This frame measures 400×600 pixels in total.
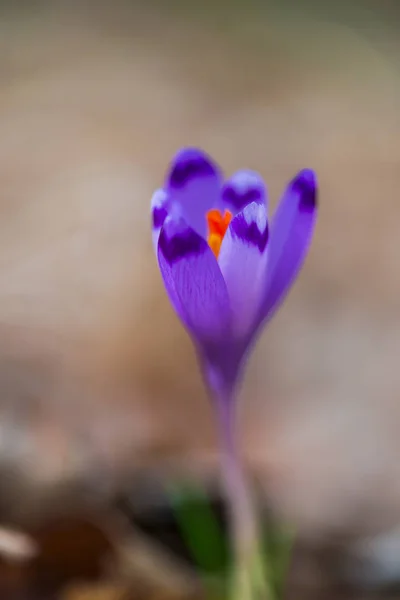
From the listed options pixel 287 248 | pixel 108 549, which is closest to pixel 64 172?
pixel 108 549

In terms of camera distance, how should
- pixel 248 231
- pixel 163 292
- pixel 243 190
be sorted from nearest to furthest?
1. pixel 248 231
2. pixel 243 190
3. pixel 163 292

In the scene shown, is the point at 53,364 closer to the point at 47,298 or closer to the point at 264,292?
the point at 47,298

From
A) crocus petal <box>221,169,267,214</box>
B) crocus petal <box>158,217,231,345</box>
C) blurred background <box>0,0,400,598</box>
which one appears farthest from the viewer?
blurred background <box>0,0,400,598</box>

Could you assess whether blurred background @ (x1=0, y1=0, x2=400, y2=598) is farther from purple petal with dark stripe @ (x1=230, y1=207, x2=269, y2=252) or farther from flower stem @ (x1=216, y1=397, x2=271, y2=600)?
purple petal with dark stripe @ (x1=230, y1=207, x2=269, y2=252)

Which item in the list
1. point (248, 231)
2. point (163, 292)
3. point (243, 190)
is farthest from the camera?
point (163, 292)

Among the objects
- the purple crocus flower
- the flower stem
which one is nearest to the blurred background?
the flower stem

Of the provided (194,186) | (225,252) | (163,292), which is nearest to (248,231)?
(225,252)

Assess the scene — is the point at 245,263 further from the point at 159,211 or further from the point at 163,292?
the point at 163,292
